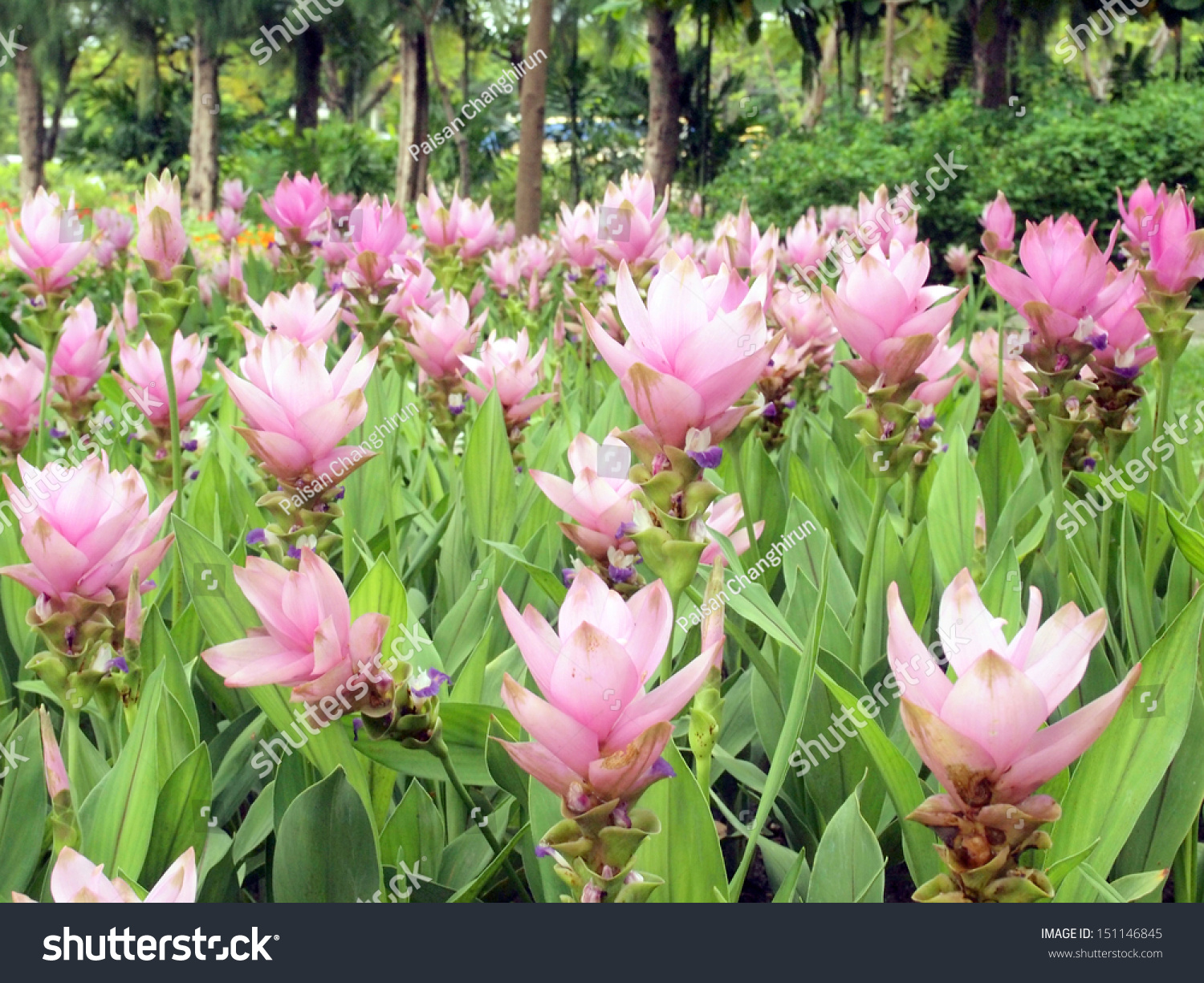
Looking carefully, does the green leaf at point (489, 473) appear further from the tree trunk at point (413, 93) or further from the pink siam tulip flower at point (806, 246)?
the tree trunk at point (413, 93)

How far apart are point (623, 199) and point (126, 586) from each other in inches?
59.2

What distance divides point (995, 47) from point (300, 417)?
552 inches

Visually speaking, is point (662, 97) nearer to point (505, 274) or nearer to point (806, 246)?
point (505, 274)

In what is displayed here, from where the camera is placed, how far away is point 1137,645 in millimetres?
1597

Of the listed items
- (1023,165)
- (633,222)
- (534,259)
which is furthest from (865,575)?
(1023,165)

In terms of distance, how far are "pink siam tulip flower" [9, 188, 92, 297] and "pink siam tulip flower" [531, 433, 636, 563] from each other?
1379mm

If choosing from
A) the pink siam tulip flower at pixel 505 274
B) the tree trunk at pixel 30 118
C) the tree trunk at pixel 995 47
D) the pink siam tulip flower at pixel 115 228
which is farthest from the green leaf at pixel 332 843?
the tree trunk at pixel 30 118

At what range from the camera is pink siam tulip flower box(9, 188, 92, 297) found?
7.14 ft

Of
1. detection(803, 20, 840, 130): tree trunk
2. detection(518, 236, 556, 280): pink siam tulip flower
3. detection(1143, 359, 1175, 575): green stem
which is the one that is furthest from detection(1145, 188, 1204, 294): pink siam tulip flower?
detection(803, 20, 840, 130): tree trunk

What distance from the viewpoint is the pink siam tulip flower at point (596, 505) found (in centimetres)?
135

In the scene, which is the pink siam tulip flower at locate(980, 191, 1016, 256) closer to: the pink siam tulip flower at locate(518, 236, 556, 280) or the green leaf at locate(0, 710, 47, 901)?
the pink siam tulip flower at locate(518, 236, 556, 280)

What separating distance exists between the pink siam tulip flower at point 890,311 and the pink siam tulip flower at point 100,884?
914 mm

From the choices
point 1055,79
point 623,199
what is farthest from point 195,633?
point 1055,79
